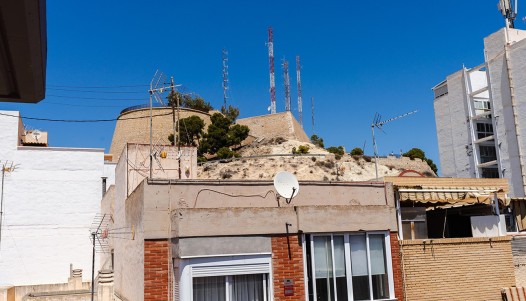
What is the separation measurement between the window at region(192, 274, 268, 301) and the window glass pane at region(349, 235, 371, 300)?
96.2 inches

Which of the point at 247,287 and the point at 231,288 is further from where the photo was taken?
the point at 247,287

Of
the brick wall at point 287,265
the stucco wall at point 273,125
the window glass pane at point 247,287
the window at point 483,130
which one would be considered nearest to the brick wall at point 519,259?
the brick wall at point 287,265

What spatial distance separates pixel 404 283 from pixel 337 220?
108 inches

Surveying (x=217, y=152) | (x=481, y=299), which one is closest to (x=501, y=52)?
(x=217, y=152)

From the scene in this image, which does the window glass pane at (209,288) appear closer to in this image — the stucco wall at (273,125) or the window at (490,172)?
the window at (490,172)

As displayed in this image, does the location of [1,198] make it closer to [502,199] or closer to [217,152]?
[502,199]

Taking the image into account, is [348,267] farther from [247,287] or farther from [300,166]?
[300,166]

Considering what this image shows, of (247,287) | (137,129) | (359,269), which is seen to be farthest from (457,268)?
(137,129)

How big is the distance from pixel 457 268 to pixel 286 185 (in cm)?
582

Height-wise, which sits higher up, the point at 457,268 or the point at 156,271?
the point at 156,271

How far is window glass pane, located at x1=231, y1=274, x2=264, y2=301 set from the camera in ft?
40.8

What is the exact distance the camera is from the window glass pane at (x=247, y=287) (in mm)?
12422

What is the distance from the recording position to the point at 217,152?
7275cm

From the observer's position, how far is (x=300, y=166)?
65.5 metres
